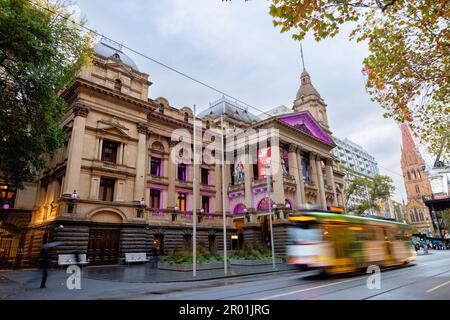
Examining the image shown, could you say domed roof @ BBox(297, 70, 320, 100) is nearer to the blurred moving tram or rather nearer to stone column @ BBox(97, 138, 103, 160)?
stone column @ BBox(97, 138, 103, 160)

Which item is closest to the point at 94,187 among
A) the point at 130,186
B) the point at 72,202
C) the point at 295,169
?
the point at 72,202

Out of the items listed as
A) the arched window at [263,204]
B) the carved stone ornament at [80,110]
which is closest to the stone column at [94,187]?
the carved stone ornament at [80,110]

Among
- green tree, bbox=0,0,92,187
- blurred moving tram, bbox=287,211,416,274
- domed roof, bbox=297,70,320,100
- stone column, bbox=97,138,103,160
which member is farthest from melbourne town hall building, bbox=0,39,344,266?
domed roof, bbox=297,70,320,100

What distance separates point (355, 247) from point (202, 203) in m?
23.0

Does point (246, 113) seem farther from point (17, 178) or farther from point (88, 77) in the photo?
point (17, 178)

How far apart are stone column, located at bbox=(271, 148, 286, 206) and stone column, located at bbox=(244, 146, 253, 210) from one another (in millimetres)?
3350

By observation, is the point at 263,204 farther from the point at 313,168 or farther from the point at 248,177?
the point at 313,168

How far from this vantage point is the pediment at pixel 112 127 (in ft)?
85.7

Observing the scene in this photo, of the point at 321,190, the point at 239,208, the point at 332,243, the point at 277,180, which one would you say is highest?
the point at 277,180

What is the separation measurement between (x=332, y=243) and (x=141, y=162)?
68.1 feet

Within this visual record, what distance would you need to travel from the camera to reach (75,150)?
935 inches

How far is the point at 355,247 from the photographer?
13.7 meters

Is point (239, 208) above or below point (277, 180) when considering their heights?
below
